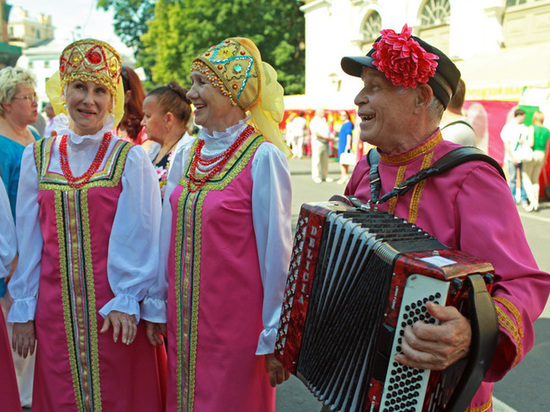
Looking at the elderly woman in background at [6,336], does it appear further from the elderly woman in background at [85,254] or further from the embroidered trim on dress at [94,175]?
the embroidered trim on dress at [94,175]

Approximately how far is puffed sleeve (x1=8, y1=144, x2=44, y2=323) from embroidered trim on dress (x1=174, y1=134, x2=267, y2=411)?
695 mm

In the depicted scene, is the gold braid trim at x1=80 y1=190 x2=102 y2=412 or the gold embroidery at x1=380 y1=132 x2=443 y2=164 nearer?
the gold embroidery at x1=380 y1=132 x2=443 y2=164

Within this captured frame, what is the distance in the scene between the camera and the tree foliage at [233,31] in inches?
1275

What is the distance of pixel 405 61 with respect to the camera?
5.54ft

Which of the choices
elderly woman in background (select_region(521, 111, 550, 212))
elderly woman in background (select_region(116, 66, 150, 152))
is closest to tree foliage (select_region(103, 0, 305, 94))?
elderly woman in background (select_region(521, 111, 550, 212))

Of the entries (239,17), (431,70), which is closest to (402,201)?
(431,70)

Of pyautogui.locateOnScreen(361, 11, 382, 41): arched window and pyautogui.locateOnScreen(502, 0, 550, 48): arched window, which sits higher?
pyautogui.locateOnScreen(361, 11, 382, 41): arched window

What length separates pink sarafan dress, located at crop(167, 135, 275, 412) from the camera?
2176 millimetres

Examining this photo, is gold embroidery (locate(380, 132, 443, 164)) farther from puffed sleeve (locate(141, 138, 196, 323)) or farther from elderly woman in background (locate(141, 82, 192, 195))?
elderly woman in background (locate(141, 82, 192, 195))

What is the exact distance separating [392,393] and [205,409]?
1.08m

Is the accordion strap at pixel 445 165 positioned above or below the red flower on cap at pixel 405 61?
below

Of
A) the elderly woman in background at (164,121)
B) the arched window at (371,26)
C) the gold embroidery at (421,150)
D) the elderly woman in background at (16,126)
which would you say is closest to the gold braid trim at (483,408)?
the gold embroidery at (421,150)

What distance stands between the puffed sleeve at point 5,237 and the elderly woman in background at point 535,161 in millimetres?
9527

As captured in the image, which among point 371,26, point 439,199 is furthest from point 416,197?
point 371,26
